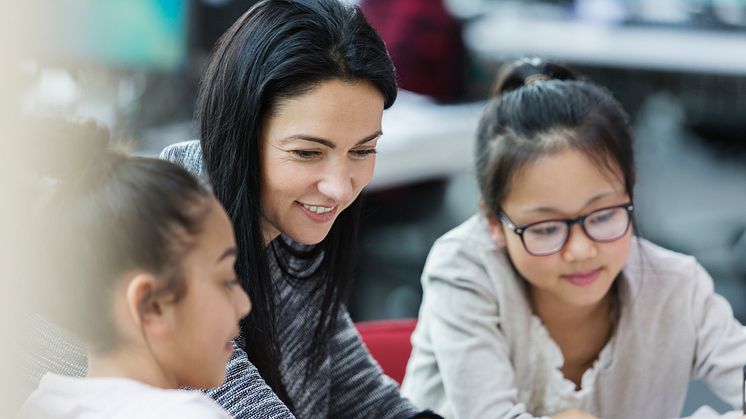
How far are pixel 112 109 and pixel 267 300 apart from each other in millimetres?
1773

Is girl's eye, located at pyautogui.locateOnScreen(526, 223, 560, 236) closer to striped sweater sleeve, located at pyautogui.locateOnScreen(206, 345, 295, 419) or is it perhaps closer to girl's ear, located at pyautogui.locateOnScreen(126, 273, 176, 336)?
striped sweater sleeve, located at pyautogui.locateOnScreen(206, 345, 295, 419)

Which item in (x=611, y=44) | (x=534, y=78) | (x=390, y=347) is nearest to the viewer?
(x=534, y=78)

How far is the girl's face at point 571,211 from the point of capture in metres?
1.18

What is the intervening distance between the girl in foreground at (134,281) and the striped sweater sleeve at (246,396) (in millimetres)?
206

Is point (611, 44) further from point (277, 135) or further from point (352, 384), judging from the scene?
point (277, 135)

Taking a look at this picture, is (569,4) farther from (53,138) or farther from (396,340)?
(53,138)

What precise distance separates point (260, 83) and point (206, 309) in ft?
1.09

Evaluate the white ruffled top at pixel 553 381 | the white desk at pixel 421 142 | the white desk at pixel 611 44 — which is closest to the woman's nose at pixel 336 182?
the white ruffled top at pixel 553 381

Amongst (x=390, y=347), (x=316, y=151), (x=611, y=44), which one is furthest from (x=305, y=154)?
(x=611, y=44)

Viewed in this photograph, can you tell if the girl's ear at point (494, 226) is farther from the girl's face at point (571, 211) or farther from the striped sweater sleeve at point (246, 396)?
the striped sweater sleeve at point (246, 396)

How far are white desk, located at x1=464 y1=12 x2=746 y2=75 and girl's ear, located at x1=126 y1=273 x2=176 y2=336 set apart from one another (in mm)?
2986

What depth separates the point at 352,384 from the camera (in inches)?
48.4

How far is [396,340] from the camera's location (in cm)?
155

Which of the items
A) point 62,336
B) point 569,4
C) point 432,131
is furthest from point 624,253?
point 569,4
